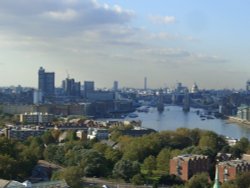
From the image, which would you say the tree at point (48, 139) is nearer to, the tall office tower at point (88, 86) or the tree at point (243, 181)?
the tree at point (243, 181)

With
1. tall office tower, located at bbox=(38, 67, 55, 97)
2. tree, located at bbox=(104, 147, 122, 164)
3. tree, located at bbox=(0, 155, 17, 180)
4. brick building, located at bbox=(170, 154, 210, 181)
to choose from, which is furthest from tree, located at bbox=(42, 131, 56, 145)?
tall office tower, located at bbox=(38, 67, 55, 97)

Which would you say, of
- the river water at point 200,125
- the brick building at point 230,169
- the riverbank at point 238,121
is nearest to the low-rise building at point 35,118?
the river water at point 200,125

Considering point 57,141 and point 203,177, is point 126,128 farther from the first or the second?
point 203,177

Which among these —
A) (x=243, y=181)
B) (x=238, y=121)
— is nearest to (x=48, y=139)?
(x=243, y=181)

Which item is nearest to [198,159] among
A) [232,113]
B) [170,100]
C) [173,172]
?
[173,172]

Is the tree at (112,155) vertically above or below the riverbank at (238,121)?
above

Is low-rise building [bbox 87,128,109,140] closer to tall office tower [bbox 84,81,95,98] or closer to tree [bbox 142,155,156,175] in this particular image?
tree [bbox 142,155,156,175]
